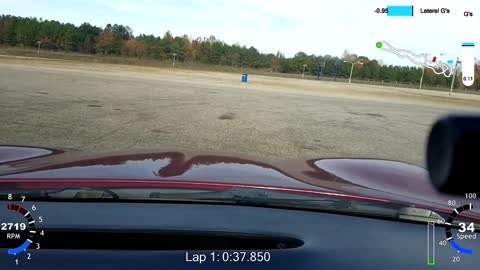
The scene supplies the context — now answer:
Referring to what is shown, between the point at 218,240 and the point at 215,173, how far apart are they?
963mm

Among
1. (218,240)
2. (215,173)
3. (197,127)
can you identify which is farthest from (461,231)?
(197,127)

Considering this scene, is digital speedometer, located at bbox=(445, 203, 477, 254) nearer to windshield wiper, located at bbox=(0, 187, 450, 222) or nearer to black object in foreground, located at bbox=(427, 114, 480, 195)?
windshield wiper, located at bbox=(0, 187, 450, 222)

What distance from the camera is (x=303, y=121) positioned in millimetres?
13703

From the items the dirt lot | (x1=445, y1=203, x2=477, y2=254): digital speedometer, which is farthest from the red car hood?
the dirt lot

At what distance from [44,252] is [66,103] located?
13267 mm

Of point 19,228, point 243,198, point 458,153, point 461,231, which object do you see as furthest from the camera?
point 243,198

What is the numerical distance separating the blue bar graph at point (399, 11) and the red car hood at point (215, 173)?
2.15m

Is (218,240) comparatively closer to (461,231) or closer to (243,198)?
(243,198)

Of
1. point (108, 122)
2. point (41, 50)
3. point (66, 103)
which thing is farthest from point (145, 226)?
point (41, 50)

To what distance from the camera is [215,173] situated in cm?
318

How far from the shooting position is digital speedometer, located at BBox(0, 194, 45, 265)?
6.62ft

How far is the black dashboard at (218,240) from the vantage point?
2.02m

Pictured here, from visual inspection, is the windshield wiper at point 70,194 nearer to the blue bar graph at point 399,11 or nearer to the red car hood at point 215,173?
the red car hood at point 215,173

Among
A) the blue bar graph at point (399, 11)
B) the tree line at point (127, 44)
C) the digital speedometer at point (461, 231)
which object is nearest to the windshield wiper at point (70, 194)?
the digital speedometer at point (461, 231)
